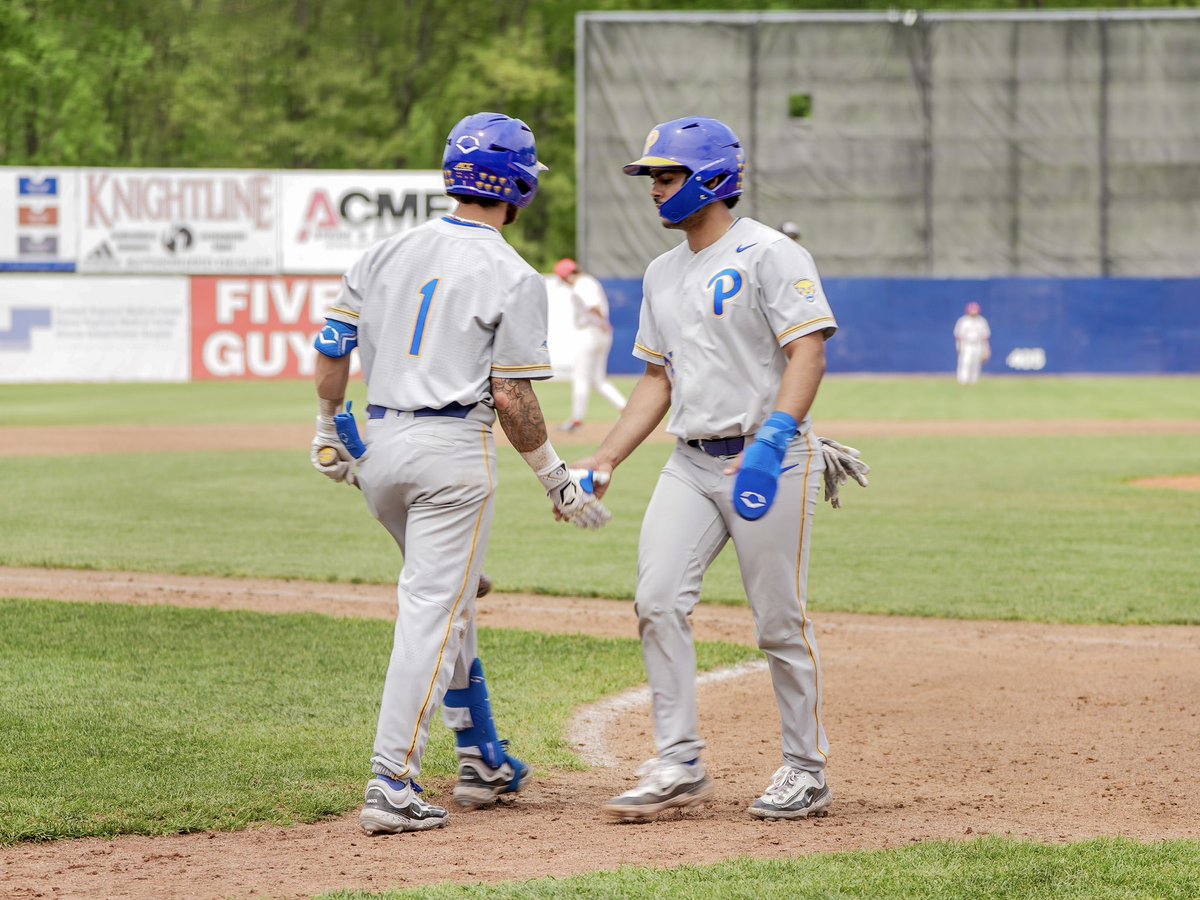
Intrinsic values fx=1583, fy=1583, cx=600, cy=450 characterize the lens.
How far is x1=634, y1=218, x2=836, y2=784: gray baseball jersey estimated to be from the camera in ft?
15.3

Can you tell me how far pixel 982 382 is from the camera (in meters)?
36.4

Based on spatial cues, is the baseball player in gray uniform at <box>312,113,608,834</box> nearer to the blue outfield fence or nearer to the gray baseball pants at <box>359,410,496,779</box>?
the gray baseball pants at <box>359,410,496,779</box>

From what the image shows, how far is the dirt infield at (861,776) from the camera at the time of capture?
4188mm

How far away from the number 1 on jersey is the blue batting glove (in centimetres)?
101

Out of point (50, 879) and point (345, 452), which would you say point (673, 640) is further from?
point (50, 879)

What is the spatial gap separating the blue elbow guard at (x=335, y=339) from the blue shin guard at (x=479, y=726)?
1089 mm

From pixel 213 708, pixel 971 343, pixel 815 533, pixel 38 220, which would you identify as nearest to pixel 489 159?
pixel 213 708

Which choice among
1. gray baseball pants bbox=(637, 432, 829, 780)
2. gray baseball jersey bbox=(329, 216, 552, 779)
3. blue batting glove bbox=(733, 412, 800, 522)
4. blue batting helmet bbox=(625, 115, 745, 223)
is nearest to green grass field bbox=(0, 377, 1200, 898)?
gray baseball jersey bbox=(329, 216, 552, 779)

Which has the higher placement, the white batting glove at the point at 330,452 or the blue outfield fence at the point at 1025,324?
the blue outfield fence at the point at 1025,324

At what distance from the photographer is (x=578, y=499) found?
4.77 m

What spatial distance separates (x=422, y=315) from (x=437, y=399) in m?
0.25

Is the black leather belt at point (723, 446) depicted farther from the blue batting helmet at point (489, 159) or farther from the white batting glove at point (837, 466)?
the blue batting helmet at point (489, 159)

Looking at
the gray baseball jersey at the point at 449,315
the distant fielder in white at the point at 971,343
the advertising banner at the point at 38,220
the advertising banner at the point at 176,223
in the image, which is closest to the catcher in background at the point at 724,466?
the gray baseball jersey at the point at 449,315

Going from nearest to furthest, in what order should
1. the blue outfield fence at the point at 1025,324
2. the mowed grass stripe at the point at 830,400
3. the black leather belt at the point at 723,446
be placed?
the black leather belt at the point at 723,446 < the mowed grass stripe at the point at 830,400 < the blue outfield fence at the point at 1025,324
